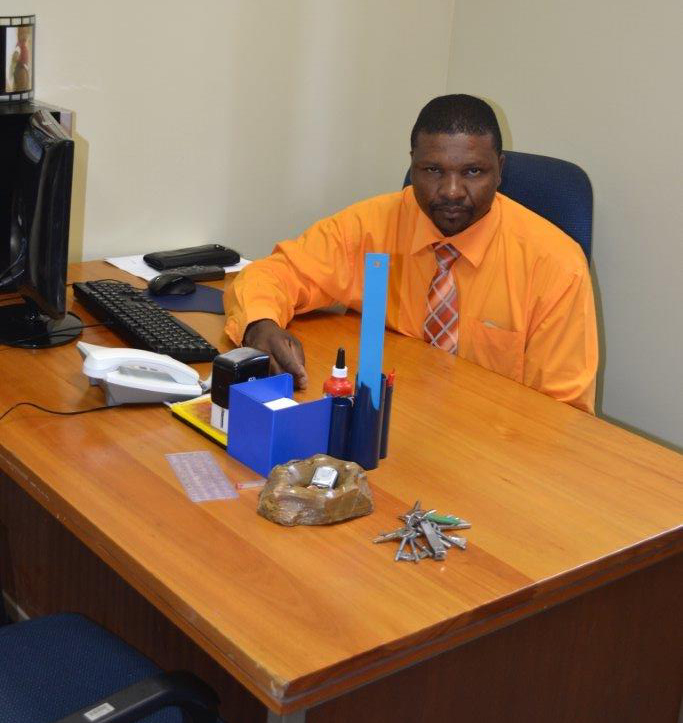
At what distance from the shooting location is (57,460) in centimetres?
146

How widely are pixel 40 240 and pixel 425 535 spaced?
0.86m

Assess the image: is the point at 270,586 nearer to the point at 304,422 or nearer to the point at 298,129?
the point at 304,422

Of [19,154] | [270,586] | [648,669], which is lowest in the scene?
[648,669]

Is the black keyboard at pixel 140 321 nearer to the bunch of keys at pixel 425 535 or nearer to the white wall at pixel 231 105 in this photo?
the white wall at pixel 231 105

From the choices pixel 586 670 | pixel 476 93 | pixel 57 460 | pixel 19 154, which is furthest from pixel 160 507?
pixel 476 93

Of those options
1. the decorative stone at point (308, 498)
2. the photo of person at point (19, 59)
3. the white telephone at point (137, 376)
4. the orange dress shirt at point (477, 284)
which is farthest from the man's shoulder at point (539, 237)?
the photo of person at point (19, 59)

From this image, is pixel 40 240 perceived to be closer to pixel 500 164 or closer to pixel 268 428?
pixel 268 428

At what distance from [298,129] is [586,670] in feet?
5.35

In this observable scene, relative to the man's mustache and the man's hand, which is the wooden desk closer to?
the man's hand

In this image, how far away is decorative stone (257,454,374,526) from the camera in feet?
4.40

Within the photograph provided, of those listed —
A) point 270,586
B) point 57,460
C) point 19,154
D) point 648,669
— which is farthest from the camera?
point 19,154

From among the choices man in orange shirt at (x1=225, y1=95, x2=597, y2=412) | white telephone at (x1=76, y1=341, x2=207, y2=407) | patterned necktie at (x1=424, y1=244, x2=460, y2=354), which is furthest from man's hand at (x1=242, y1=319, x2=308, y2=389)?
patterned necktie at (x1=424, y1=244, x2=460, y2=354)

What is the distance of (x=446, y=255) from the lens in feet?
7.02

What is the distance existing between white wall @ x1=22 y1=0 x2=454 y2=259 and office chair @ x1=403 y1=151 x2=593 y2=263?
2.13 ft
